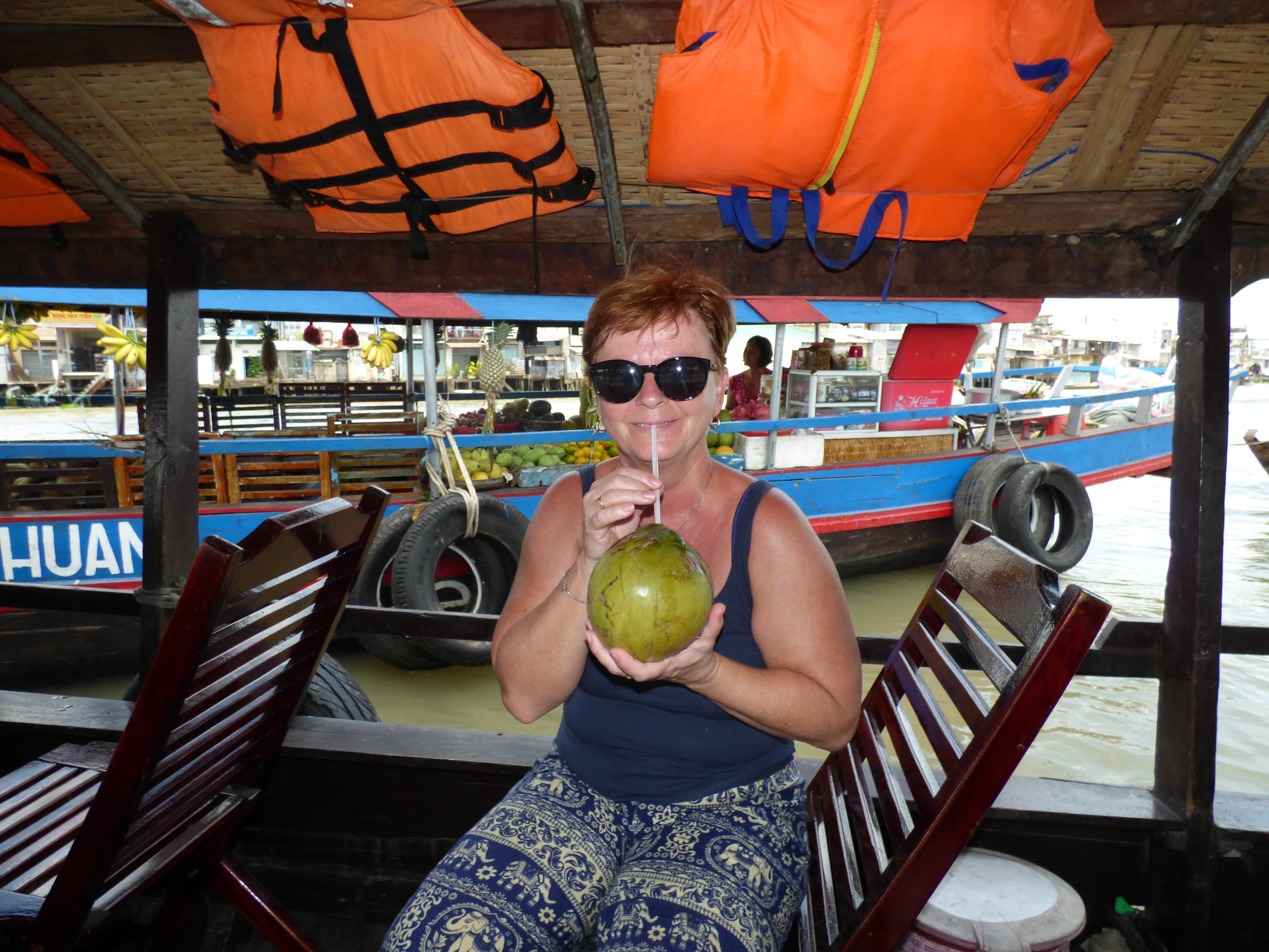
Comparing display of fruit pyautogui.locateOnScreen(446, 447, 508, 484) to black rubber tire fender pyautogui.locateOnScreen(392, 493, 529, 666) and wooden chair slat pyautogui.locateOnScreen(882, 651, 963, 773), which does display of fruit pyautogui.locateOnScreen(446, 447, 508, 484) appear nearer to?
black rubber tire fender pyautogui.locateOnScreen(392, 493, 529, 666)

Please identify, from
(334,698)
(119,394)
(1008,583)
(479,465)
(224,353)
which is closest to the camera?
(1008,583)

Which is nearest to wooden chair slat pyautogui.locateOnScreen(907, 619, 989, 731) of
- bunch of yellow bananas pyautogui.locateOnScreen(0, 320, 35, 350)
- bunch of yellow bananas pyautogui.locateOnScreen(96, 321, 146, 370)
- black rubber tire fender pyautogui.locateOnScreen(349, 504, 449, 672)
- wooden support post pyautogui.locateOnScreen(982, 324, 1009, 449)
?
black rubber tire fender pyautogui.locateOnScreen(349, 504, 449, 672)

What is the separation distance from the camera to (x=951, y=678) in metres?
1.29

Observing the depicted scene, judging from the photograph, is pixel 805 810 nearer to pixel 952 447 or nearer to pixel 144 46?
pixel 144 46

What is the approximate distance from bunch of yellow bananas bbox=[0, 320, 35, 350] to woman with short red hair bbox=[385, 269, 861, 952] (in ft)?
26.5

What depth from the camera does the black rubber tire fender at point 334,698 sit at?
2.34 metres

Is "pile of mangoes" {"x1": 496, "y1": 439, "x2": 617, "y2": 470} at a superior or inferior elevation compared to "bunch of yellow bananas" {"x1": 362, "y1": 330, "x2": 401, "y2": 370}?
inferior

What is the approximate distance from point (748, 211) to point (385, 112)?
91 cm

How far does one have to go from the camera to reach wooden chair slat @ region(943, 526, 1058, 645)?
1.08 meters

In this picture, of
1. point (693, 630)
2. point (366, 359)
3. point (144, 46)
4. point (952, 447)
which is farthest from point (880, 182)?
point (366, 359)

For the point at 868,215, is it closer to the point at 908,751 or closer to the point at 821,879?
the point at 908,751

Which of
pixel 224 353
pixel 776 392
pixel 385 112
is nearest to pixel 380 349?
pixel 224 353

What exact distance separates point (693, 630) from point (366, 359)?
1021 cm

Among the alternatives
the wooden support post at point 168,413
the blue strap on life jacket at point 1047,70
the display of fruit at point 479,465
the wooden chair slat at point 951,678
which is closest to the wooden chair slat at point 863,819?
the wooden chair slat at point 951,678
